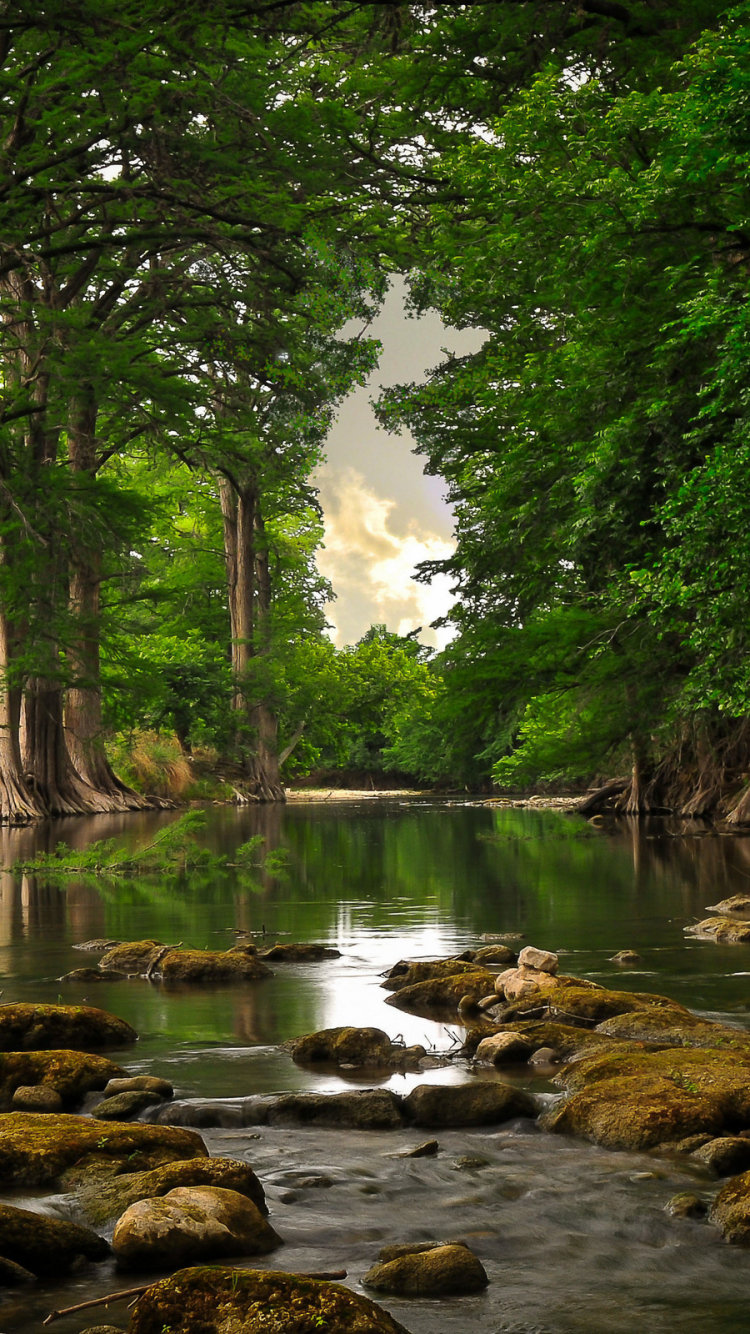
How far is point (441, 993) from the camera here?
8516mm

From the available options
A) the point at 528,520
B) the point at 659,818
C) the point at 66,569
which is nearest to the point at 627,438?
the point at 528,520

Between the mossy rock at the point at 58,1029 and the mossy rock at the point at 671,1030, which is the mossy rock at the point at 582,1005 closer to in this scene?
the mossy rock at the point at 671,1030

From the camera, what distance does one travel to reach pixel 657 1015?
7.22 m

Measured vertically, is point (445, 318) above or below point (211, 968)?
above

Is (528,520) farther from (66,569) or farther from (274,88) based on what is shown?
(66,569)

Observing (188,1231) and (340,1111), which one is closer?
(188,1231)

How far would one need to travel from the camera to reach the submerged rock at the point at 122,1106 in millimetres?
5715

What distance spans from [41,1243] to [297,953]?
20.5 ft

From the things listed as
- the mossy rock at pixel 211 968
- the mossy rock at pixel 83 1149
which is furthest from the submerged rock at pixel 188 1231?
the mossy rock at pixel 211 968

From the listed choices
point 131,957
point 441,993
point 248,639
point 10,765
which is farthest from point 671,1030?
point 248,639

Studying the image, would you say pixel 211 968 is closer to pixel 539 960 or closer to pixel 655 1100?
pixel 539 960

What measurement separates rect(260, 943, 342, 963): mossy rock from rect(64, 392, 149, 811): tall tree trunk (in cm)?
2345

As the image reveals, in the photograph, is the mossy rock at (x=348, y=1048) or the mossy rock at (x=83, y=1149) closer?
the mossy rock at (x=83, y=1149)

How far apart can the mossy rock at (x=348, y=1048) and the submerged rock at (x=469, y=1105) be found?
982mm
